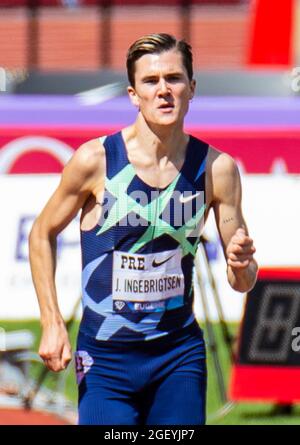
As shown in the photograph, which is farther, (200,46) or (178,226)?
(200,46)

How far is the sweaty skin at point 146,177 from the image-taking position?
13.6ft

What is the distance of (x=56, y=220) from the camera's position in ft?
14.2

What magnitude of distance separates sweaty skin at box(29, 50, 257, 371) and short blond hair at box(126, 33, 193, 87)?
0.06ft

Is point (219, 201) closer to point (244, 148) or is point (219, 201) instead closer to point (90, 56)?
point (244, 148)

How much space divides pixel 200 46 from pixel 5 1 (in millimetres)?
3696

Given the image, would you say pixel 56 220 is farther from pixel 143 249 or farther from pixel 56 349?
A: pixel 56 349

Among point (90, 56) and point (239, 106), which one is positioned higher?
point (239, 106)

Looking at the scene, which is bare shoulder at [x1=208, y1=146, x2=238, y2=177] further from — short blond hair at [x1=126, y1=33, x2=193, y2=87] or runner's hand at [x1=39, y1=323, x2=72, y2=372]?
runner's hand at [x1=39, y1=323, x2=72, y2=372]

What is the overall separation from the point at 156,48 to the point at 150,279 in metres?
0.80

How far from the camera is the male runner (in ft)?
13.8

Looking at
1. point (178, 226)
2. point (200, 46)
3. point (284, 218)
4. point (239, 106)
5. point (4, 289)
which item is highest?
point (178, 226)

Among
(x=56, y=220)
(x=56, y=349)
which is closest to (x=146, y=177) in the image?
(x=56, y=220)

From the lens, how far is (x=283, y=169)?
679cm

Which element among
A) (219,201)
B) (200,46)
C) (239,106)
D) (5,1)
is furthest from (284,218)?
(200,46)
